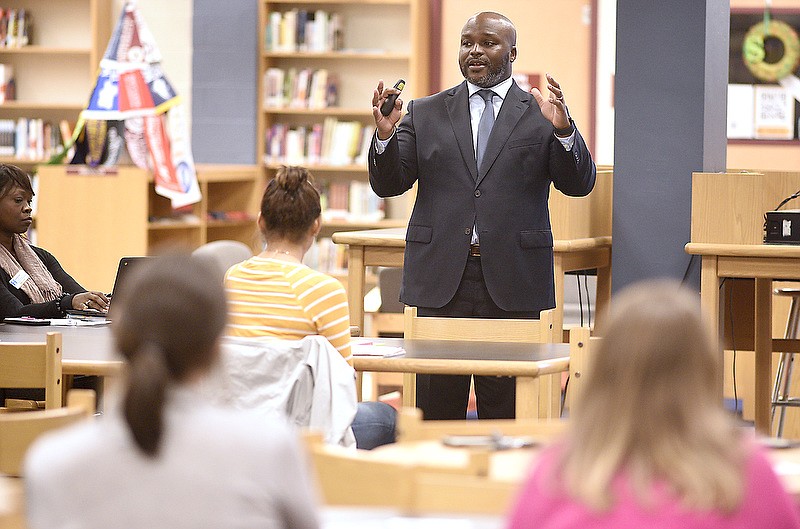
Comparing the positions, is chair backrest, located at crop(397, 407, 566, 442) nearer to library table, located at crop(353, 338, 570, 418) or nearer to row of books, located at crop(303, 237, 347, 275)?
library table, located at crop(353, 338, 570, 418)

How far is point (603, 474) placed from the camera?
1.48 metres

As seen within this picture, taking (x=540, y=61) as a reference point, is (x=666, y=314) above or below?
below

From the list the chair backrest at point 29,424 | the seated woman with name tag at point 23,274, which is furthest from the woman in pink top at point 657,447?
the seated woman with name tag at point 23,274

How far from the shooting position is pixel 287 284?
2828 mm

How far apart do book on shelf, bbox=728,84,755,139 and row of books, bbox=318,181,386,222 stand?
2487 millimetres

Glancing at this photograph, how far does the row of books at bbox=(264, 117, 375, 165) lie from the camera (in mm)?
8430

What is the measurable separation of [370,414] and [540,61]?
5551mm

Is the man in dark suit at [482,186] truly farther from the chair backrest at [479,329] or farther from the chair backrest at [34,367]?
the chair backrest at [34,367]

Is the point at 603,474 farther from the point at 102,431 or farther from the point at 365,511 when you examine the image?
the point at 102,431

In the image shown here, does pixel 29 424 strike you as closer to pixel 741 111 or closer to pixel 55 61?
pixel 741 111

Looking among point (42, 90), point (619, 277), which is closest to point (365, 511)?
point (619, 277)

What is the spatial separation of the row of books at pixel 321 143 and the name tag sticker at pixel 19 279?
4.34 metres

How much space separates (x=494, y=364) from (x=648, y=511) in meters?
Answer: 1.60

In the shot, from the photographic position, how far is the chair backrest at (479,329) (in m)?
3.60
